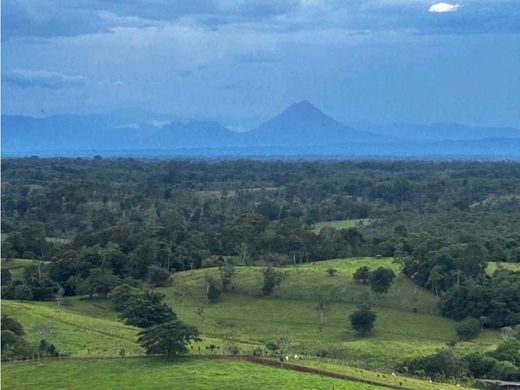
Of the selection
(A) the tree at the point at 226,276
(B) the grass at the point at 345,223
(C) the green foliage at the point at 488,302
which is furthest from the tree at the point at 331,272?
(B) the grass at the point at 345,223

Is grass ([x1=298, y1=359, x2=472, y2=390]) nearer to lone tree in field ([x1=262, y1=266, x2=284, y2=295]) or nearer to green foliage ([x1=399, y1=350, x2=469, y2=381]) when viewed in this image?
green foliage ([x1=399, y1=350, x2=469, y2=381])

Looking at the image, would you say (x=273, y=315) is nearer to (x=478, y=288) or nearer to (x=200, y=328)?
(x=200, y=328)

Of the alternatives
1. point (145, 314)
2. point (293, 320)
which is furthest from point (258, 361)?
point (293, 320)

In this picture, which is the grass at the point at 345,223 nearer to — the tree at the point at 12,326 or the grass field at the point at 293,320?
the grass field at the point at 293,320

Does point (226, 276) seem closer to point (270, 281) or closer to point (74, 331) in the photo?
point (270, 281)

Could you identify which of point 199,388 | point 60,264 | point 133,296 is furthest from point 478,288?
point 60,264

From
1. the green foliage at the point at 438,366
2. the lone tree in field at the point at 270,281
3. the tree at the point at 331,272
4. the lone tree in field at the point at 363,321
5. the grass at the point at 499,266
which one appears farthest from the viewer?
the grass at the point at 499,266

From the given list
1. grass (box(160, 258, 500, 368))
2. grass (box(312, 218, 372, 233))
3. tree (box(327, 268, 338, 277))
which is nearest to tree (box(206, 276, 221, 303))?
grass (box(160, 258, 500, 368))
